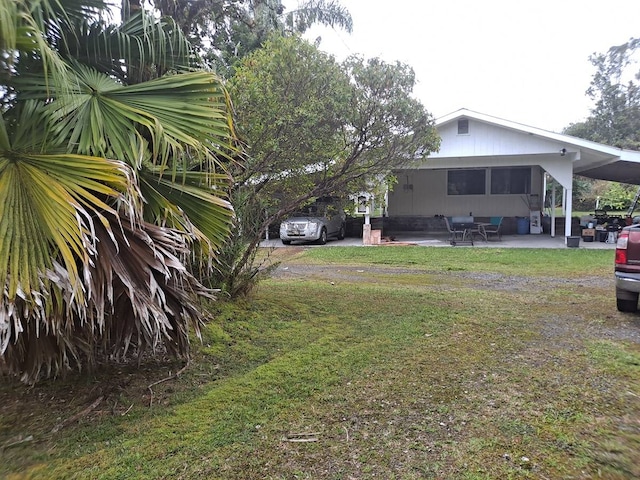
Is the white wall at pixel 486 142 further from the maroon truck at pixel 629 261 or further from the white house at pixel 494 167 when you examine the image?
the maroon truck at pixel 629 261

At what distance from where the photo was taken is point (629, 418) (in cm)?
312

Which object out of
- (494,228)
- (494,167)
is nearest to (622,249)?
(494,167)

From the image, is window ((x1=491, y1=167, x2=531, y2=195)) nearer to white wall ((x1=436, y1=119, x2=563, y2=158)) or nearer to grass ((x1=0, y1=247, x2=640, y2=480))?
white wall ((x1=436, y1=119, x2=563, y2=158))

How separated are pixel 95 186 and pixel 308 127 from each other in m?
3.36

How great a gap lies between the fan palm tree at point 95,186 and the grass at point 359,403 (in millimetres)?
521

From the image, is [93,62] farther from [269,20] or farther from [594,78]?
[594,78]

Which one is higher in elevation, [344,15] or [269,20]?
[344,15]

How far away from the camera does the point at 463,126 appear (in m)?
15.4

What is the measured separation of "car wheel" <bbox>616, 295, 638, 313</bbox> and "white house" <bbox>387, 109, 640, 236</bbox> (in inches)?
223

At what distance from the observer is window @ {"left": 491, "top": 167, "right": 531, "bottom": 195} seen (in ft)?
62.4

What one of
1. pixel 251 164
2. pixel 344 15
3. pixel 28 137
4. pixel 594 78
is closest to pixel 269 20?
pixel 344 15

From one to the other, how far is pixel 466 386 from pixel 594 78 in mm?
50651

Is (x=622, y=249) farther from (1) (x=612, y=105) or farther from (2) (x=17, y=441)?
(1) (x=612, y=105)

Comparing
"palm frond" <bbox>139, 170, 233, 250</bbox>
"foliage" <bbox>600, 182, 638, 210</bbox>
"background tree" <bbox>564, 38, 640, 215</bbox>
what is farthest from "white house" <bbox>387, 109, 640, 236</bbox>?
"background tree" <bbox>564, 38, 640, 215</bbox>
